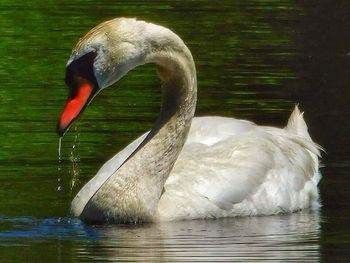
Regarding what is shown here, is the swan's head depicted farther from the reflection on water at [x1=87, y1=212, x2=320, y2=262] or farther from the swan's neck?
the reflection on water at [x1=87, y1=212, x2=320, y2=262]

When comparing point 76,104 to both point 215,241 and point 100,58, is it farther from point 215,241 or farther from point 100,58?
point 215,241

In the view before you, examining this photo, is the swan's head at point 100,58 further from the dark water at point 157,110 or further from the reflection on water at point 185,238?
the dark water at point 157,110

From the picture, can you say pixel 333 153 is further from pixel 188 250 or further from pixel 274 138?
pixel 188 250

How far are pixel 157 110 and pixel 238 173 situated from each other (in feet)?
14.2

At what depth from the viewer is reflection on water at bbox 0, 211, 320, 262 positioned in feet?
38.6

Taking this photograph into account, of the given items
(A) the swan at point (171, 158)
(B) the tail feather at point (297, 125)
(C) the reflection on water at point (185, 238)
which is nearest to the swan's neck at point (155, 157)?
(A) the swan at point (171, 158)

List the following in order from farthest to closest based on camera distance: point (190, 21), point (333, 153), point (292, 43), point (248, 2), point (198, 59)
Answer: point (248, 2), point (190, 21), point (292, 43), point (198, 59), point (333, 153)

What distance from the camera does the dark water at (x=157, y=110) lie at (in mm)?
12266

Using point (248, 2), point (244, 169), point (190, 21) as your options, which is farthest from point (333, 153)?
point (248, 2)

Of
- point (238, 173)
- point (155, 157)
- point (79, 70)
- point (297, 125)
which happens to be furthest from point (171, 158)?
point (297, 125)

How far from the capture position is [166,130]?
13469 mm

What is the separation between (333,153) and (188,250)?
13.1 feet

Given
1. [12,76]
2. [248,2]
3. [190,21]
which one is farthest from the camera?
[248,2]

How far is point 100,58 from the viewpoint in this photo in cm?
1266
